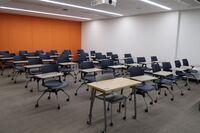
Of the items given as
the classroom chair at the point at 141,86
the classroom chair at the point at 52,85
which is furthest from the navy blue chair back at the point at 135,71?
the classroom chair at the point at 52,85

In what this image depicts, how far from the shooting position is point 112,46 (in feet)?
35.6

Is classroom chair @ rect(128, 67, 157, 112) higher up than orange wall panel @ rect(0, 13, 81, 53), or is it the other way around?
orange wall panel @ rect(0, 13, 81, 53)

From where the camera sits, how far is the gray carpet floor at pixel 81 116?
3.34m

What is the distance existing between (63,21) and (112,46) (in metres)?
3.92

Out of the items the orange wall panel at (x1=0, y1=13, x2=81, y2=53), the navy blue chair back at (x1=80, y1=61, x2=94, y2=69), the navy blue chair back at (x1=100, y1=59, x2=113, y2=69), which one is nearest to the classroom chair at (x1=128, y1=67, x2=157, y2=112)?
the navy blue chair back at (x1=80, y1=61, x2=94, y2=69)

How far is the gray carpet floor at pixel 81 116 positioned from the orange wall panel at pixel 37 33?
5287mm

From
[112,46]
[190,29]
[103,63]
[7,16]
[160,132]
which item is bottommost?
[160,132]

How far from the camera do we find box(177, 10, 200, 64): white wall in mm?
7330

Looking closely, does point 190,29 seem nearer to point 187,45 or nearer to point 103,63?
point 187,45

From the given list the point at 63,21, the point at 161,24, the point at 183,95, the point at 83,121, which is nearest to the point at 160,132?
the point at 83,121

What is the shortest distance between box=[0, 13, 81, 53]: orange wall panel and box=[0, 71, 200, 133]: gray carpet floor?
5.29 metres

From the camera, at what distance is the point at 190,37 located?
753cm

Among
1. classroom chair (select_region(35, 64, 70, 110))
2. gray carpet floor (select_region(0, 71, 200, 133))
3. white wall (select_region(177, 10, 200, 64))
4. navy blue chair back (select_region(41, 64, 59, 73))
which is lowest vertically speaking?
gray carpet floor (select_region(0, 71, 200, 133))

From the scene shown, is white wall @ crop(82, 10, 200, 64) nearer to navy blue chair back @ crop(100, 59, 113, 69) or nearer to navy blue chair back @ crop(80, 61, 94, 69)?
navy blue chair back @ crop(100, 59, 113, 69)
